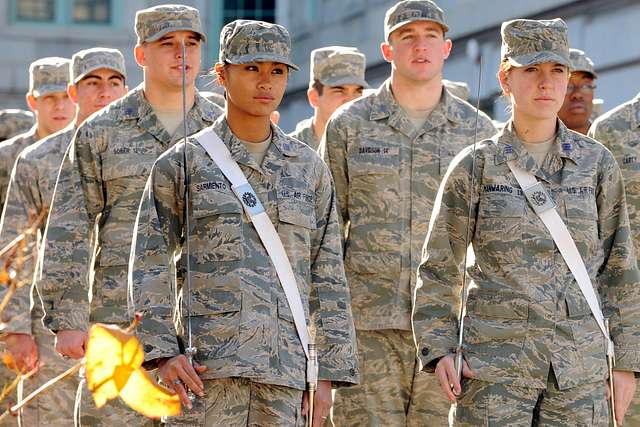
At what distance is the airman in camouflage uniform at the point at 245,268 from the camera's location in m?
7.66

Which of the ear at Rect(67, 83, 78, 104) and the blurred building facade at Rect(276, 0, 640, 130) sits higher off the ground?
the blurred building facade at Rect(276, 0, 640, 130)

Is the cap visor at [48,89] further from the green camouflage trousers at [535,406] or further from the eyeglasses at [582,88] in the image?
the green camouflage trousers at [535,406]

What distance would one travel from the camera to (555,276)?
805cm

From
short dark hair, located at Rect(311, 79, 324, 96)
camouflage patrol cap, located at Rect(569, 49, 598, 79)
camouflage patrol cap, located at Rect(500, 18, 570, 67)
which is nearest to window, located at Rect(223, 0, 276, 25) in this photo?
short dark hair, located at Rect(311, 79, 324, 96)

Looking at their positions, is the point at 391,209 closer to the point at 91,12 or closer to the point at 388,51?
the point at 388,51

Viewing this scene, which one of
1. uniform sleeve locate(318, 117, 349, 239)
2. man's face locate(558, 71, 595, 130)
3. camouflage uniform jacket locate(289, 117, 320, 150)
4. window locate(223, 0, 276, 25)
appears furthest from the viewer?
window locate(223, 0, 276, 25)

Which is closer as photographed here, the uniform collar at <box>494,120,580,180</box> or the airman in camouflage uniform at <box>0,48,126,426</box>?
the uniform collar at <box>494,120,580,180</box>

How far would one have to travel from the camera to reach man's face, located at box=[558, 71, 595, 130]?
12039 mm

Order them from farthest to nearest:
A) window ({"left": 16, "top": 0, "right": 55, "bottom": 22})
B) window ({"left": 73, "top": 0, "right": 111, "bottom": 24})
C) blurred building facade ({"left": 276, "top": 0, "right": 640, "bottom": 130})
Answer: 1. window ({"left": 73, "top": 0, "right": 111, "bottom": 24})
2. window ({"left": 16, "top": 0, "right": 55, "bottom": 22})
3. blurred building facade ({"left": 276, "top": 0, "right": 640, "bottom": 130})

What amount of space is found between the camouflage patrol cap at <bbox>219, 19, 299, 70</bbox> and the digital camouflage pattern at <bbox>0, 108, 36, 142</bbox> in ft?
28.5

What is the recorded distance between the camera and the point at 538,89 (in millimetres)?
8312

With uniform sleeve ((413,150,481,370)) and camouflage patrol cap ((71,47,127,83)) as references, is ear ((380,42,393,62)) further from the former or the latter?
uniform sleeve ((413,150,481,370))

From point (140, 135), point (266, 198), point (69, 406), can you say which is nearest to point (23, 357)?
point (69, 406)

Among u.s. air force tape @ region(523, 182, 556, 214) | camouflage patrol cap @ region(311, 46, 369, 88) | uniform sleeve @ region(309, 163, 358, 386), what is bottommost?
uniform sleeve @ region(309, 163, 358, 386)
